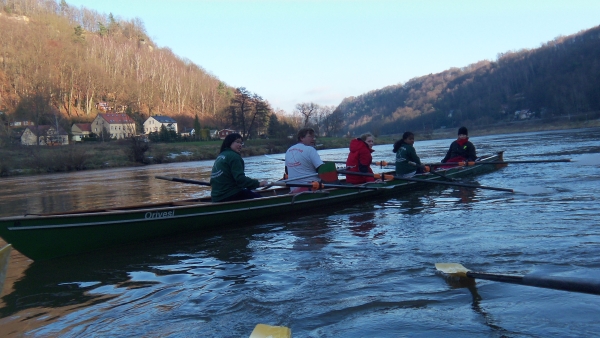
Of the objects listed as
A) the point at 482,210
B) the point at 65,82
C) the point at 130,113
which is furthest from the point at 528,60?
the point at 482,210

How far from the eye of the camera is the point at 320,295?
182 inches

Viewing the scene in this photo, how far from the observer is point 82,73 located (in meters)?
94.3

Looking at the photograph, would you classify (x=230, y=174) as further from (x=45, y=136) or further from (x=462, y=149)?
(x=45, y=136)

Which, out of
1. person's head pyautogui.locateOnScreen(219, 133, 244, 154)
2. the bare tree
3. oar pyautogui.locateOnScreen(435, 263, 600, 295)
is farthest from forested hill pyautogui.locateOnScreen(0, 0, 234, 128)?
oar pyautogui.locateOnScreen(435, 263, 600, 295)

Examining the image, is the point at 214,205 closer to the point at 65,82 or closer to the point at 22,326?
the point at 22,326

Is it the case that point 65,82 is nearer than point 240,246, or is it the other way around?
point 240,246

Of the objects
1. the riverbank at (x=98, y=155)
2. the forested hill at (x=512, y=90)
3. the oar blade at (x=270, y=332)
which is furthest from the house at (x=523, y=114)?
the oar blade at (x=270, y=332)

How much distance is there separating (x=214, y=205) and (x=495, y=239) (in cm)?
427

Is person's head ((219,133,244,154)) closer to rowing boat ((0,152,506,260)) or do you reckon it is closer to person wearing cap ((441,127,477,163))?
rowing boat ((0,152,506,260))

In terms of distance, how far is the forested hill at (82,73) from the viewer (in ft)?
287

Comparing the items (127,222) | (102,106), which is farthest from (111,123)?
(127,222)

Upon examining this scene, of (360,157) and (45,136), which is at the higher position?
(45,136)

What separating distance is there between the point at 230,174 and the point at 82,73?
322 feet

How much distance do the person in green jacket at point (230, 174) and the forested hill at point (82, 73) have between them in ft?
235
